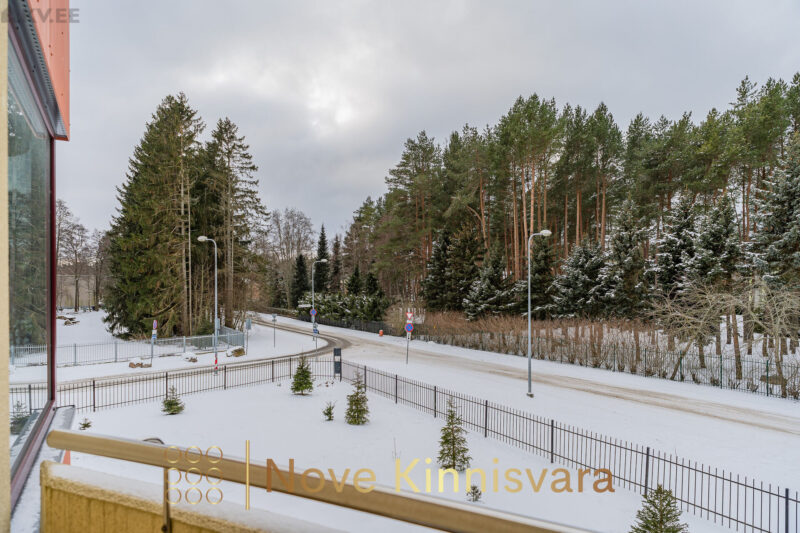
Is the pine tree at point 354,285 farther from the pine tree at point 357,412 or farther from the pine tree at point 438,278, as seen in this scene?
the pine tree at point 357,412

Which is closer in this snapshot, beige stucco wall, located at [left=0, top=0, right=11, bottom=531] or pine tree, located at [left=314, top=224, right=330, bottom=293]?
beige stucco wall, located at [left=0, top=0, right=11, bottom=531]

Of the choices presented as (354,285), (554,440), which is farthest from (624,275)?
(354,285)

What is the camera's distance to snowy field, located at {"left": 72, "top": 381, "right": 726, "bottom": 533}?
23.3ft

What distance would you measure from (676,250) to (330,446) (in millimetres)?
22154

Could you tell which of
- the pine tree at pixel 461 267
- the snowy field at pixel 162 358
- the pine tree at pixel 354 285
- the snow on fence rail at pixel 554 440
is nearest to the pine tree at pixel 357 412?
the snow on fence rail at pixel 554 440

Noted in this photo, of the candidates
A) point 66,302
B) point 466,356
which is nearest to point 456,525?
point 466,356

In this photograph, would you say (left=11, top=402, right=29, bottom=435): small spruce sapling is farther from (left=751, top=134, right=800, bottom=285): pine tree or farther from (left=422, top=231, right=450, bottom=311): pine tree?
(left=422, top=231, right=450, bottom=311): pine tree

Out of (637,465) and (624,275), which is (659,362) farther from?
(637,465)

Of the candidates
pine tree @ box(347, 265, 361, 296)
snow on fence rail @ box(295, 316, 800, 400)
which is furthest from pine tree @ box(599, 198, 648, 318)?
pine tree @ box(347, 265, 361, 296)

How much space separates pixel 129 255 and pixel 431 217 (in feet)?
83.9

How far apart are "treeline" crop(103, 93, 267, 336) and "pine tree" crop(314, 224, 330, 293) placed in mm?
20536

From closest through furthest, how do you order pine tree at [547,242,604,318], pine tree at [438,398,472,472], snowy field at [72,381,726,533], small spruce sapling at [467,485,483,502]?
snowy field at [72,381,726,533] → small spruce sapling at [467,485,483,502] → pine tree at [438,398,472,472] → pine tree at [547,242,604,318]

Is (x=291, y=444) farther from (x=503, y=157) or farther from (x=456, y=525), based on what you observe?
(x=503, y=157)

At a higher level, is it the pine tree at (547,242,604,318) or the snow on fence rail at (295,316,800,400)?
the pine tree at (547,242,604,318)
